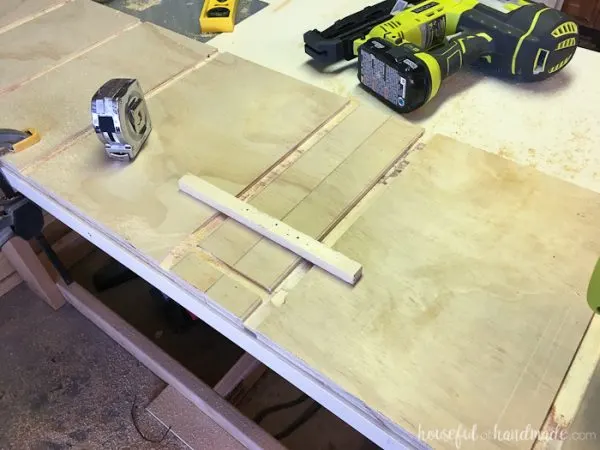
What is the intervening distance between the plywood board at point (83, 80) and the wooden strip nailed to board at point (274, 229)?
0.26 m

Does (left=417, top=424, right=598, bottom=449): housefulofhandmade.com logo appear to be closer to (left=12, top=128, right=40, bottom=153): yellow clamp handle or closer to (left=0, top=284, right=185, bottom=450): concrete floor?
(left=12, top=128, right=40, bottom=153): yellow clamp handle

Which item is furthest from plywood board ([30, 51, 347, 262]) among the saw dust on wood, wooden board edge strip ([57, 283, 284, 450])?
wooden board edge strip ([57, 283, 284, 450])

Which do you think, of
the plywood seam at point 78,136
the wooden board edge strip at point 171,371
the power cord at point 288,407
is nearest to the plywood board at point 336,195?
the plywood seam at point 78,136

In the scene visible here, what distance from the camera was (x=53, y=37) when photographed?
3.50 feet

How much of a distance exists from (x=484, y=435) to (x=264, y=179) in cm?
43

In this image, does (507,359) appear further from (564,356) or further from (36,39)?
(36,39)

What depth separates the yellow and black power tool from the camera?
2.82 feet

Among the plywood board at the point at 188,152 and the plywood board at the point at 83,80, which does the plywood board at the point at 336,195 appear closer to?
the plywood board at the point at 188,152

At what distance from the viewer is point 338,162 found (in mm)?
779

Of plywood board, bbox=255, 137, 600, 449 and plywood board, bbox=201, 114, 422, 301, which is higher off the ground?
plywood board, bbox=201, 114, 422, 301

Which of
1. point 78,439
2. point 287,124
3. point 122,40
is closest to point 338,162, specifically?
point 287,124

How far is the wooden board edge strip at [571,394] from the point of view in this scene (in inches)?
20.0

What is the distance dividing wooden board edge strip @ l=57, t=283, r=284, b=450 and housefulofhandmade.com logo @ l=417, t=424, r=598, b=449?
0.56 m

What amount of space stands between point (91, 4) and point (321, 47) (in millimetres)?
539
